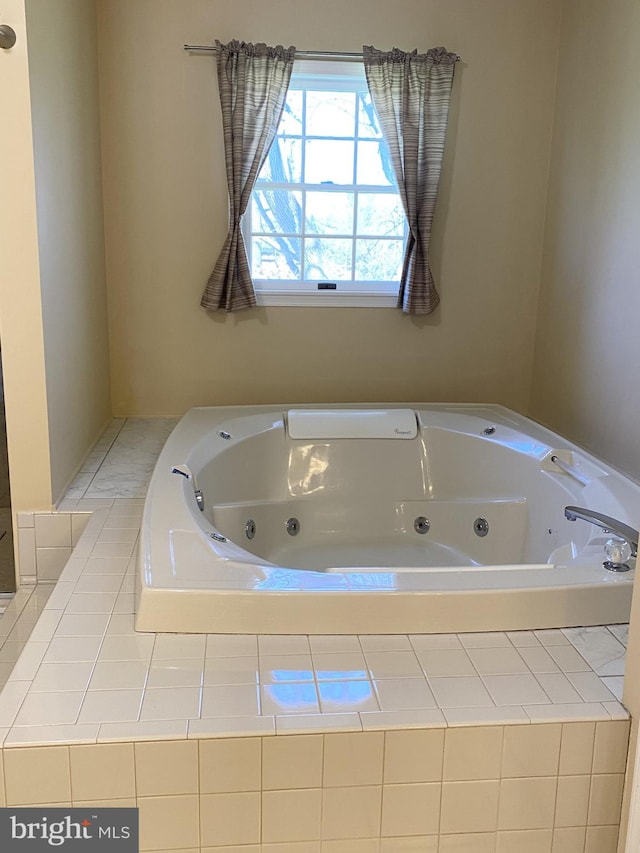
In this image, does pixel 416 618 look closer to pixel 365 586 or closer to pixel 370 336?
pixel 365 586

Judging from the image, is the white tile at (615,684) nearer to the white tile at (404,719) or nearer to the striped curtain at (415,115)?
the white tile at (404,719)

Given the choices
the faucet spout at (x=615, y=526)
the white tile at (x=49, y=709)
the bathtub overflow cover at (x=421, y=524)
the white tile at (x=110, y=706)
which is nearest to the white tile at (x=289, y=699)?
the white tile at (x=110, y=706)

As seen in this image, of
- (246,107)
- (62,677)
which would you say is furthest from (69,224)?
Answer: (62,677)

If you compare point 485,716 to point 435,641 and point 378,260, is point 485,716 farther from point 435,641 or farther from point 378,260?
point 378,260

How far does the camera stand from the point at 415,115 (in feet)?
11.3

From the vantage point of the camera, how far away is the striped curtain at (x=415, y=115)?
344 cm

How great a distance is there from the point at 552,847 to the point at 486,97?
10.3 feet

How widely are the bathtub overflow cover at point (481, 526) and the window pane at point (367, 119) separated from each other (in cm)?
182

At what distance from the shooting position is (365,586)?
5.71 ft

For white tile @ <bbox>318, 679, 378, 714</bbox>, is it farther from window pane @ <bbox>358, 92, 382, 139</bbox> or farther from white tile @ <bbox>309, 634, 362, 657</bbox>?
window pane @ <bbox>358, 92, 382, 139</bbox>

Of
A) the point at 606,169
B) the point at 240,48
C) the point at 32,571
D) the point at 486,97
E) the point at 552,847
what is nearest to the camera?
the point at 552,847

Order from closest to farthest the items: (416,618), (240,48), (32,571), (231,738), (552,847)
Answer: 1. (231,738)
2. (552,847)
3. (416,618)
4. (32,571)
5. (240,48)

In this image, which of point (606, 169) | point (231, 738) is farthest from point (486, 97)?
point (231, 738)

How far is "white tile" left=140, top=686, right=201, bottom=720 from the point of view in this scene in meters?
1.38
